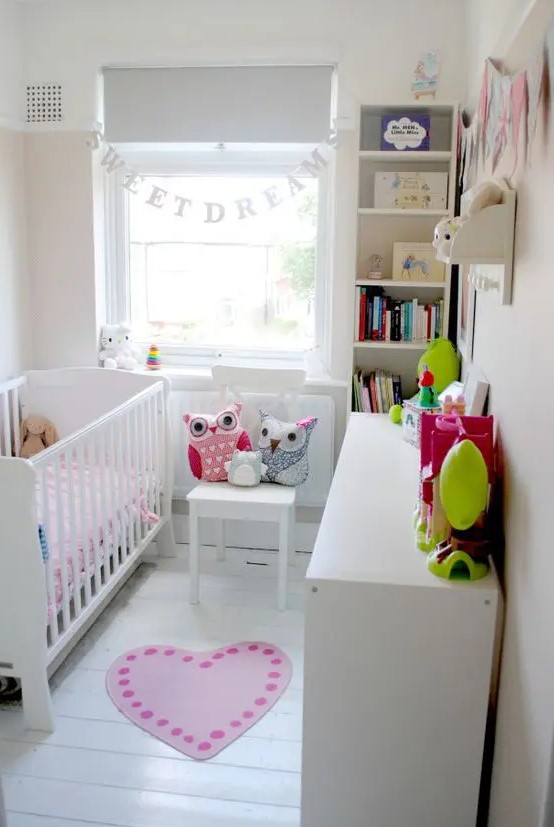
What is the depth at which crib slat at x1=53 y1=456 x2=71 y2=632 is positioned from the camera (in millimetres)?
2209

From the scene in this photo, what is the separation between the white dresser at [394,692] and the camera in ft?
5.08

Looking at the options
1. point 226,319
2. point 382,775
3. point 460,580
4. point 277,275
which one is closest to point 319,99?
point 277,275

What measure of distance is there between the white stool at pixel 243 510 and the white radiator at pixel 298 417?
45 cm

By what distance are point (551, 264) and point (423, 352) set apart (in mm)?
2162

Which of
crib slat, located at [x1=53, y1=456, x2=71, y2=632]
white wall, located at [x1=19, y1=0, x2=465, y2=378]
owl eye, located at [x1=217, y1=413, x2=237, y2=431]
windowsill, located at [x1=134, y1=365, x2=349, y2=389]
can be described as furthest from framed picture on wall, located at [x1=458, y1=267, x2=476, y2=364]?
crib slat, located at [x1=53, y1=456, x2=71, y2=632]

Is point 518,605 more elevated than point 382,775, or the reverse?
point 518,605

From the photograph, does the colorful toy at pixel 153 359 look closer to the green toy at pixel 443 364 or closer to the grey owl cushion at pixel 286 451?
the grey owl cushion at pixel 286 451

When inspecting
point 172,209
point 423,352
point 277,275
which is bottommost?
point 423,352

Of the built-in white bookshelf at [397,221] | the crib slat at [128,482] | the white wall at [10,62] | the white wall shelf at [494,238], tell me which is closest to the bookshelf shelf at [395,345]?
the built-in white bookshelf at [397,221]

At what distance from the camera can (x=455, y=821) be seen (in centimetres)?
161

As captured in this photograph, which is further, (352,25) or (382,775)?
(352,25)

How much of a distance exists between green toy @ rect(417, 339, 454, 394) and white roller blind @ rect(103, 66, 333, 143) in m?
1.02

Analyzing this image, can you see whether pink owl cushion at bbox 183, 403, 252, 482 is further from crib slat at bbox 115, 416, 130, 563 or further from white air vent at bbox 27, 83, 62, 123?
white air vent at bbox 27, 83, 62, 123

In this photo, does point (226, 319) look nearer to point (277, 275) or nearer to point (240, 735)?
point (277, 275)
